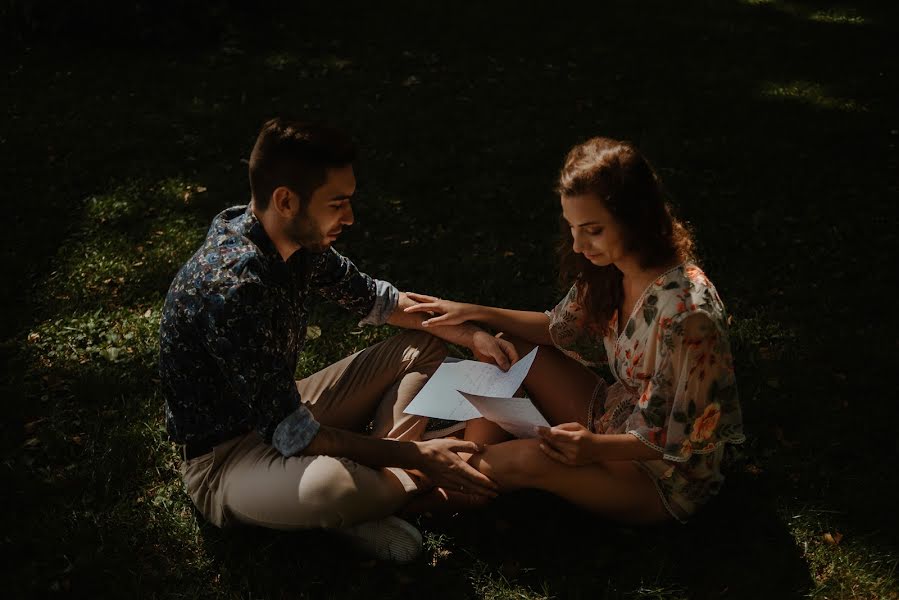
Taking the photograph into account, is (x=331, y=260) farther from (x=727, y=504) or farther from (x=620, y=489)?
(x=727, y=504)

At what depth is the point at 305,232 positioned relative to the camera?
2.99 meters

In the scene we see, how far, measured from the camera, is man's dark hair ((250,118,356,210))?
2877 millimetres

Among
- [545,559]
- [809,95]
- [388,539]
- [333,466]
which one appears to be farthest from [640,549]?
[809,95]

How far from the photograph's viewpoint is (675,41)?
8.30 m

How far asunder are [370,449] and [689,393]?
1.18 meters

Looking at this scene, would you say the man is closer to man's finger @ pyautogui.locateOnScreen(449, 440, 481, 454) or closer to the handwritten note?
man's finger @ pyautogui.locateOnScreen(449, 440, 481, 454)

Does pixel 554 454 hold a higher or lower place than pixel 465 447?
higher

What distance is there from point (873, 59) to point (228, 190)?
6.31m

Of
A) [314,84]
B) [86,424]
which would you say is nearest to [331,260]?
[86,424]

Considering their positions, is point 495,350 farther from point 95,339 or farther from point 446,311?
point 95,339

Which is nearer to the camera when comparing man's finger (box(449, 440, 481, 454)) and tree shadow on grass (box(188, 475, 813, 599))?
tree shadow on grass (box(188, 475, 813, 599))

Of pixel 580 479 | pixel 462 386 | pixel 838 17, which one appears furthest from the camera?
pixel 838 17

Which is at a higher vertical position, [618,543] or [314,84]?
[314,84]

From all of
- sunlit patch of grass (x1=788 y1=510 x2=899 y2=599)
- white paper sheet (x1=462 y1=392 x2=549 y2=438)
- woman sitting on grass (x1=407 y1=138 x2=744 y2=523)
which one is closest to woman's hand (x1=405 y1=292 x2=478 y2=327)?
woman sitting on grass (x1=407 y1=138 x2=744 y2=523)
